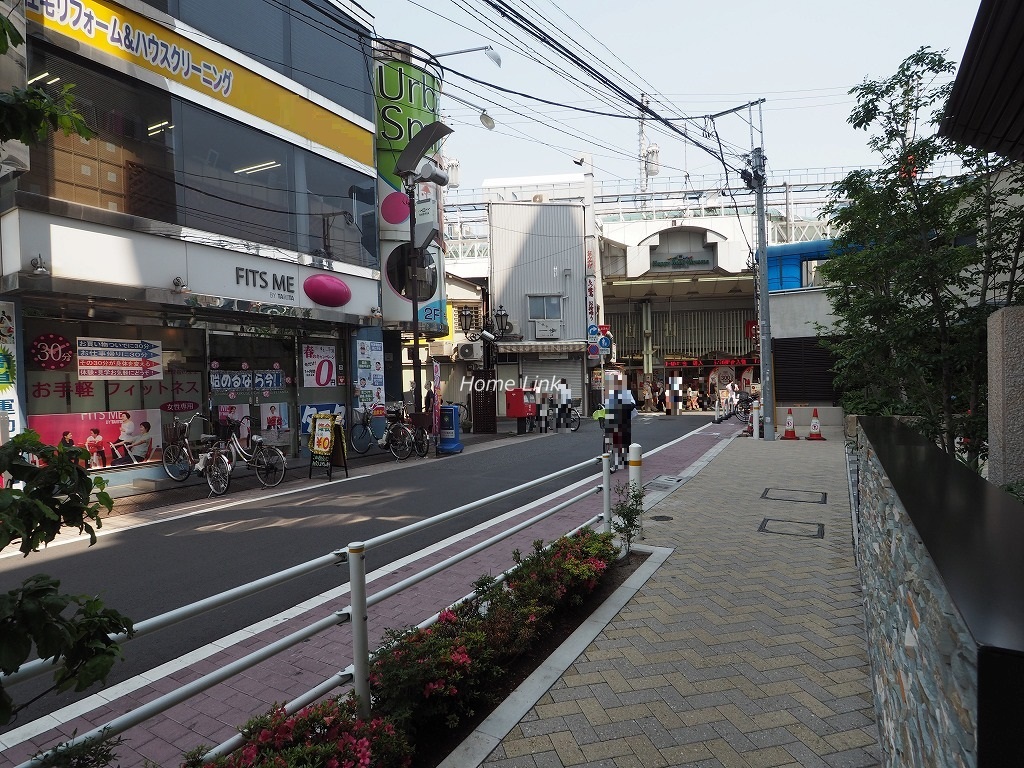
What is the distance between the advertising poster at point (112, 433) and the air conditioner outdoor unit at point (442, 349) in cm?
1755

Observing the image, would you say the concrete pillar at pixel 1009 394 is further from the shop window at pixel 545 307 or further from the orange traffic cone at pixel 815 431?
the shop window at pixel 545 307

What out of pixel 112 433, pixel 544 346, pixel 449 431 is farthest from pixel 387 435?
pixel 544 346

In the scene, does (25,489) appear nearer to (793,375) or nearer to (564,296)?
(793,375)

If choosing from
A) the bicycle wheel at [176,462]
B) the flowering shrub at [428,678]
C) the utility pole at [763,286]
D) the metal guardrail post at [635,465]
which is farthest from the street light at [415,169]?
the flowering shrub at [428,678]

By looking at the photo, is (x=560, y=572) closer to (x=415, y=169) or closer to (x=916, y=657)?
(x=916, y=657)

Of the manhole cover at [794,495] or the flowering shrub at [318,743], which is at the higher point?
the flowering shrub at [318,743]

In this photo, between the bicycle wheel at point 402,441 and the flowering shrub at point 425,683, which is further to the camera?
the bicycle wheel at point 402,441

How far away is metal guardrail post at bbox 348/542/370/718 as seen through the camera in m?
2.95

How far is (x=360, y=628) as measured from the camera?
2.98m

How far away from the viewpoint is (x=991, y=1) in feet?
9.14

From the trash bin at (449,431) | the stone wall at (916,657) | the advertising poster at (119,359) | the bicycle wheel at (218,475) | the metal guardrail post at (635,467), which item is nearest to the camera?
the stone wall at (916,657)

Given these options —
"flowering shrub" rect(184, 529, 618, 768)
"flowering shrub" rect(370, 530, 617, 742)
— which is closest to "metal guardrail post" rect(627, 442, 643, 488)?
"flowering shrub" rect(370, 530, 617, 742)

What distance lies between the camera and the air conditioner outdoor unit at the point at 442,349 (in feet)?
94.6

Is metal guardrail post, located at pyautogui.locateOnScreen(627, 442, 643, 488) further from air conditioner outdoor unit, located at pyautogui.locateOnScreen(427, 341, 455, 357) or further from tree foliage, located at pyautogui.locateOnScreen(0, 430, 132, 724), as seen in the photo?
air conditioner outdoor unit, located at pyautogui.locateOnScreen(427, 341, 455, 357)
